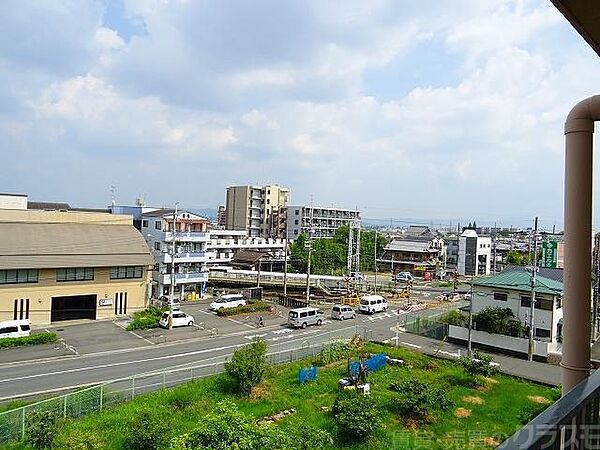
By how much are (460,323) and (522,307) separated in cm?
236

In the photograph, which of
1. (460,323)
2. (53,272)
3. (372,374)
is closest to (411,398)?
(372,374)

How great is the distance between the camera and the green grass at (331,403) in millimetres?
9219

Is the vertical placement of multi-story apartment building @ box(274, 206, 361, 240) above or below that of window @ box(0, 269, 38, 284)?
above

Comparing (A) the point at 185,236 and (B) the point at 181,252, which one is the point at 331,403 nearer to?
(B) the point at 181,252

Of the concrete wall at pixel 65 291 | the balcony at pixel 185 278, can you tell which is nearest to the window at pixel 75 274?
the concrete wall at pixel 65 291

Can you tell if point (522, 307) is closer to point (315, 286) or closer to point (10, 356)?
point (315, 286)

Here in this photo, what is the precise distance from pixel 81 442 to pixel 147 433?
3.58 ft

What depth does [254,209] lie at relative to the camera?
1987 inches

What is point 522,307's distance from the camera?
57.3ft

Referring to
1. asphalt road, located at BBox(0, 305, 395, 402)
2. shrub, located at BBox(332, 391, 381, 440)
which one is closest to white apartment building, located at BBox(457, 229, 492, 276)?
asphalt road, located at BBox(0, 305, 395, 402)

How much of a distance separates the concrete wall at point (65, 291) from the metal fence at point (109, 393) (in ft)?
28.4

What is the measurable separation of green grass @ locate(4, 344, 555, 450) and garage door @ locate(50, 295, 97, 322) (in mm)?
11303

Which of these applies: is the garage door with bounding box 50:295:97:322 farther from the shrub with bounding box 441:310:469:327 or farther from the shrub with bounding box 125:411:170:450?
the shrub with bounding box 441:310:469:327

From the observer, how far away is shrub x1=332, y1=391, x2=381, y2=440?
9.07 m
